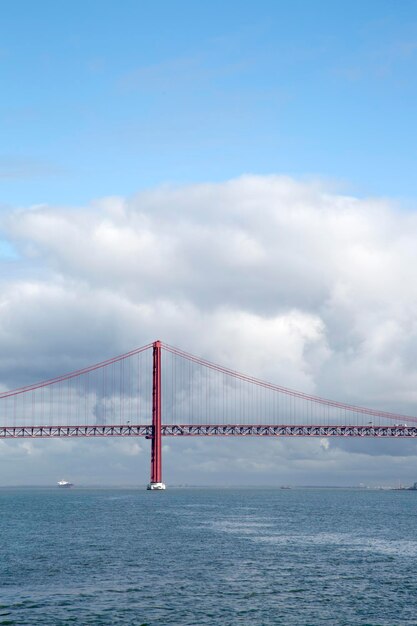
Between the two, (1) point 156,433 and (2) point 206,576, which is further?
(1) point 156,433

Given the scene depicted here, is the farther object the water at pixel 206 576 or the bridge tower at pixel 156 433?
the bridge tower at pixel 156 433

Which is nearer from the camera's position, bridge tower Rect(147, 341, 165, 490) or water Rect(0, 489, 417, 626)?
water Rect(0, 489, 417, 626)

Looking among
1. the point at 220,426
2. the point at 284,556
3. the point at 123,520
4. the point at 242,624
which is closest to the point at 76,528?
the point at 123,520

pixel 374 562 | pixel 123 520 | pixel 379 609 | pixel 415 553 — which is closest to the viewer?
pixel 379 609

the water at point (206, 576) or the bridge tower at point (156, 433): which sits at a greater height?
the bridge tower at point (156, 433)

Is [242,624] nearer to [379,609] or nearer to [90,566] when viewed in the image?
[379,609]

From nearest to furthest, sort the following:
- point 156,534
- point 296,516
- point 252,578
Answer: point 252,578 → point 156,534 → point 296,516

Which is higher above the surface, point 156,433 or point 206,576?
point 156,433

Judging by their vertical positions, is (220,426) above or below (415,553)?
above
